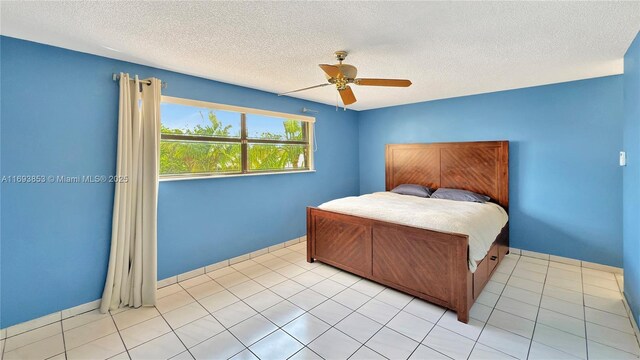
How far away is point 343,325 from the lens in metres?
2.24

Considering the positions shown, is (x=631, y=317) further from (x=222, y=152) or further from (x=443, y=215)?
(x=222, y=152)

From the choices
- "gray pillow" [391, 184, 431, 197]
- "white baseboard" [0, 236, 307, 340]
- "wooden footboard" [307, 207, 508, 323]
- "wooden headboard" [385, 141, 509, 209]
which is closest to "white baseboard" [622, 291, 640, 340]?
"wooden footboard" [307, 207, 508, 323]

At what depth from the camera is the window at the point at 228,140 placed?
3.04m

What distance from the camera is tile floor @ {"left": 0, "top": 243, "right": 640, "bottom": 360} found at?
1930 millimetres

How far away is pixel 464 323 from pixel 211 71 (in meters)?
3.31

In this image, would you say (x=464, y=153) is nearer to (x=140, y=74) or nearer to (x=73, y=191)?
(x=140, y=74)

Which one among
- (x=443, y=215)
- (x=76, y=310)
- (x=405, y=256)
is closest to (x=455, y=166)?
(x=443, y=215)

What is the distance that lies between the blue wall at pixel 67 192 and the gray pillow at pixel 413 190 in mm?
2744

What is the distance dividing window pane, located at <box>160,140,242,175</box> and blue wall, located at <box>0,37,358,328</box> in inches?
7.8

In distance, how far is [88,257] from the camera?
2441mm

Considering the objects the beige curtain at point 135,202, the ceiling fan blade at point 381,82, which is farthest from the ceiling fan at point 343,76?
the beige curtain at point 135,202

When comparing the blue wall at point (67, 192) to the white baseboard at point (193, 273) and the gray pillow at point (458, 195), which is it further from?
the gray pillow at point (458, 195)

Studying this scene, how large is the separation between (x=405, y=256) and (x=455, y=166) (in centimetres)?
213

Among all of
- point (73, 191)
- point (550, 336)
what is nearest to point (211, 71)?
point (73, 191)
